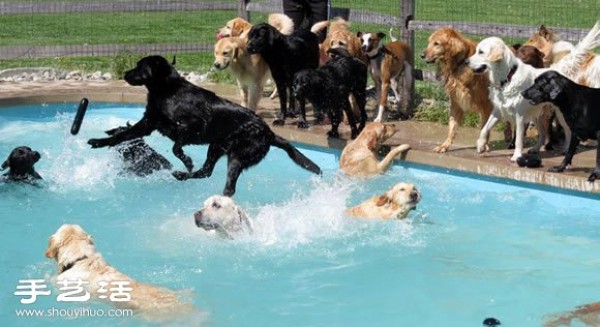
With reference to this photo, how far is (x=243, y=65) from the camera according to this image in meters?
12.0

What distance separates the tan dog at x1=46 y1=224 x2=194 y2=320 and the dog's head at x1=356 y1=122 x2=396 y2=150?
4116 mm

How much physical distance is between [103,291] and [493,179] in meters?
4.51

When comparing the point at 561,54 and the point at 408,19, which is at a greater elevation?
the point at 408,19

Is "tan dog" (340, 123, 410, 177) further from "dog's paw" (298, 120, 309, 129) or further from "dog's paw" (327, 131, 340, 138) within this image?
"dog's paw" (298, 120, 309, 129)

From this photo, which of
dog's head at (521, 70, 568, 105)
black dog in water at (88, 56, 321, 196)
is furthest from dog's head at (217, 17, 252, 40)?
dog's head at (521, 70, 568, 105)

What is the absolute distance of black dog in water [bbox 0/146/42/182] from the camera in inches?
364

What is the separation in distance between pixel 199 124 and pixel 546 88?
10.3ft

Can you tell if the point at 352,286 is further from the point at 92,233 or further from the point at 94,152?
the point at 94,152

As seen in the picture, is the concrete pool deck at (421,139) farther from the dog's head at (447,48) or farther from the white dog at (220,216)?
the white dog at (220,216)

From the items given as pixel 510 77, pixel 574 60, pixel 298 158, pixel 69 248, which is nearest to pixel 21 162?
pixel 298 158

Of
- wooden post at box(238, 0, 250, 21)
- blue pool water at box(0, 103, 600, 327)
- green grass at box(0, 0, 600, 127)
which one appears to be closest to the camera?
blue pool water at box(0, 103, 600, 327)

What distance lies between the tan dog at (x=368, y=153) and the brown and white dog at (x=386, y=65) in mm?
1203

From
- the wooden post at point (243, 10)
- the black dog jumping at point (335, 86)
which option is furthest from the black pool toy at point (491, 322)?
the wooden post at point (243, 10)

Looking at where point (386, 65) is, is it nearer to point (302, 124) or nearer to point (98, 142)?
point (302, 124)
